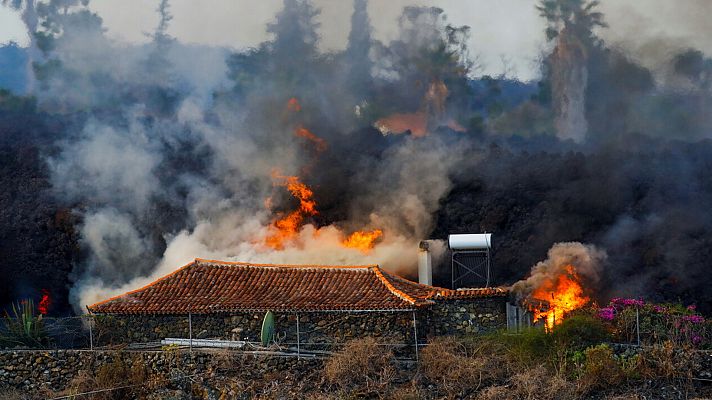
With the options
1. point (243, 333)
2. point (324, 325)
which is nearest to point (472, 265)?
point (324, 325)

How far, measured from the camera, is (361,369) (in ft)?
108

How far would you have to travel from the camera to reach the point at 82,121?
53.8 metres

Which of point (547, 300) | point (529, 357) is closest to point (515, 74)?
point (547, 300)

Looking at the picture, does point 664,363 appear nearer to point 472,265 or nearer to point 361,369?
point 361,369

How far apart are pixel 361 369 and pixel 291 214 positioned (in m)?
15.5

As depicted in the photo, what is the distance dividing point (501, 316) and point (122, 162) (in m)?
22.4

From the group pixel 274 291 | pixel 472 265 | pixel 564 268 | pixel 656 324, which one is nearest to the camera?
pixel 656 324

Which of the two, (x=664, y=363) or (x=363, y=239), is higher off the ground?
(x=363, y=239)

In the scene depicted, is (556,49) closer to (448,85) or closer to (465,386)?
(448,85)

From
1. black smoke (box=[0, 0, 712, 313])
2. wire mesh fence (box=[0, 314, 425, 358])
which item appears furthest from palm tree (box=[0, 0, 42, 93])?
wire mesh fence (box=[0, 314, 425, 358])

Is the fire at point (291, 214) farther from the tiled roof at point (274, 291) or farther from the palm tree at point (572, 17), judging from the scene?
the palm tree at point (572, 17)

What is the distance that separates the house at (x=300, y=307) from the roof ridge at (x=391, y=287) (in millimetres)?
35

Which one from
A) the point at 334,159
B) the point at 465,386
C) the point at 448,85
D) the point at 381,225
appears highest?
the point at 448,85

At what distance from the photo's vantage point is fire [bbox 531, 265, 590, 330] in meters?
37.1
